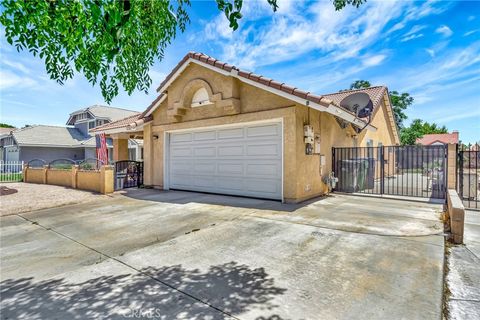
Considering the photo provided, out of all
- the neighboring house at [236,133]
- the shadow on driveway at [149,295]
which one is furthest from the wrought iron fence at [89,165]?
the shadow on driveway at [149,295]

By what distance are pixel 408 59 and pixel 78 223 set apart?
53.7ft

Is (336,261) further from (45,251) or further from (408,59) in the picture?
(408,59)

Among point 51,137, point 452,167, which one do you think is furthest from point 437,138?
point 51,137

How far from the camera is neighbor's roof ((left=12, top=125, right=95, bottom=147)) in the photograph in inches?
1045

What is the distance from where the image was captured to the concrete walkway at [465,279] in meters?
2.74

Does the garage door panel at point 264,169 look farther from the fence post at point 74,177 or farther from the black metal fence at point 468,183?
the fence post at point 74,177

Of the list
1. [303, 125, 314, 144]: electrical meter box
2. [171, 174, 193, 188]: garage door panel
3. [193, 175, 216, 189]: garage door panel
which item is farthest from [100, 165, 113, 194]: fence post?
[303, 125, 314, 144]: electrical meter box

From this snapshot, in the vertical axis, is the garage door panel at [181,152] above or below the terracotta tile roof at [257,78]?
below

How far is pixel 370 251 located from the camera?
4.33m

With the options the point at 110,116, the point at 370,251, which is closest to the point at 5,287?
the point at 370,251

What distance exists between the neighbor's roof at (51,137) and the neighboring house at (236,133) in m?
20.3

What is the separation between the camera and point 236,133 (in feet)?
32.7

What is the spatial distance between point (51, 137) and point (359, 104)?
1258 inches

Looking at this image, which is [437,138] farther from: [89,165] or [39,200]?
[39,200]
